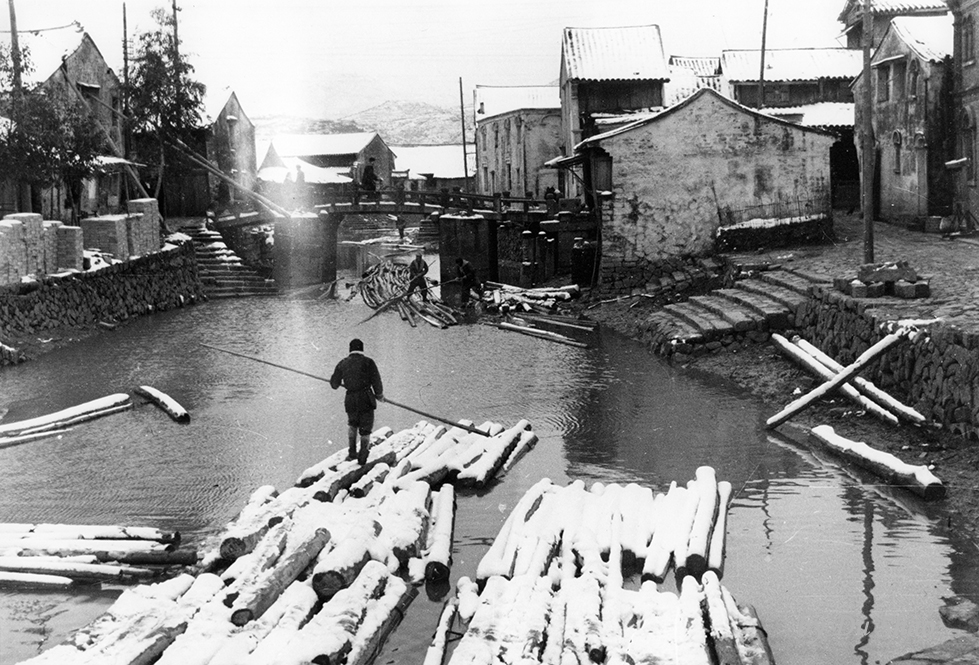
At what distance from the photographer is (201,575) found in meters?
9.43

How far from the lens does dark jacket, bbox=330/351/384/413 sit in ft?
44.3

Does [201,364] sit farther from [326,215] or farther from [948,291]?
[326,215]

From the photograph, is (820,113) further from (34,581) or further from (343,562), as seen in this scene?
(34,581)

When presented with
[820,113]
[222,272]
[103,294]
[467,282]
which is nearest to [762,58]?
[820,113]

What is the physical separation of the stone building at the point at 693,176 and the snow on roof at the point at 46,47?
1870 cm

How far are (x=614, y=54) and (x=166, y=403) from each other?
3186 centimetres

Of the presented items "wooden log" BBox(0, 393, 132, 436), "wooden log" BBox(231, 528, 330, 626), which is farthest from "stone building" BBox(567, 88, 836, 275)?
"wooden log" BBox(231, 528, 330, 626)

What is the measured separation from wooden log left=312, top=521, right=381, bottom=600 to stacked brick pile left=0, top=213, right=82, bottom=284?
1670 cm

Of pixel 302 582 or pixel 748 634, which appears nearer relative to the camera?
pixel 748 634

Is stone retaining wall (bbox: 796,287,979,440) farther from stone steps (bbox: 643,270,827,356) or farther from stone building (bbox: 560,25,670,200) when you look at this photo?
stone building (bbox: 560,25,670,200)

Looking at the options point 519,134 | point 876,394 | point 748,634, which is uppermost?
point 519,134

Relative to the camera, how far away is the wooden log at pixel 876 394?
47.6 ft

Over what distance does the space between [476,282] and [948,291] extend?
53.3 feet

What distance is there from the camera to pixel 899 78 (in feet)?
114
